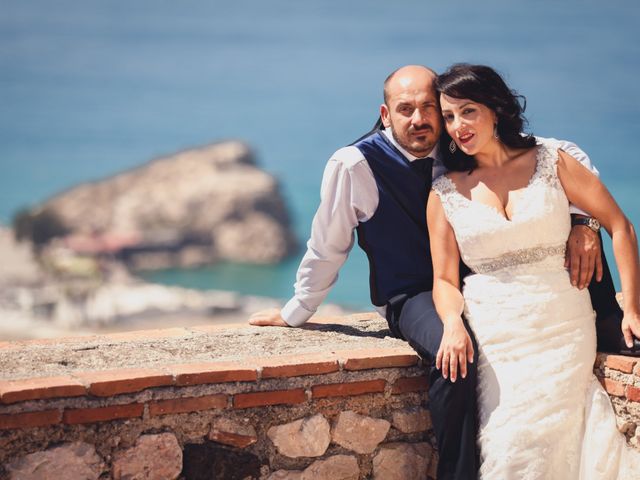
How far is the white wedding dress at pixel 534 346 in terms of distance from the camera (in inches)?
93.9

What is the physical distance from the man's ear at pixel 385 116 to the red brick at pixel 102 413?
127 centimetres

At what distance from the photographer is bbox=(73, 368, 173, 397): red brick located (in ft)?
7.49

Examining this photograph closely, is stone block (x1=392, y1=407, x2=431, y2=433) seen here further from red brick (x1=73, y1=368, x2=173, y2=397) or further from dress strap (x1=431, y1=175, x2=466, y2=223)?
red brick (x1=73, y1=368, x2=173, y2=397)

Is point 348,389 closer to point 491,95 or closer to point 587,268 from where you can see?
point 587,268

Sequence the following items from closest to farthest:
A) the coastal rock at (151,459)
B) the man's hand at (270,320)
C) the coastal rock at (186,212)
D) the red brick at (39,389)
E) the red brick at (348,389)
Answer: the red brick at (39,389) → the coastal rock at (151,459) → the red brick at (348,389) → the man's hand at (270,320) → the coastal rock at (186,212)

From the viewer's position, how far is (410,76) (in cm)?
288

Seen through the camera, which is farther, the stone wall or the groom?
the groom

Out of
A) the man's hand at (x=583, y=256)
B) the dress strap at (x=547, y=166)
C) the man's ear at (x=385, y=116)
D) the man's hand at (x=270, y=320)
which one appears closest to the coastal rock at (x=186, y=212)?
the man's hand at (x=270, y=320)

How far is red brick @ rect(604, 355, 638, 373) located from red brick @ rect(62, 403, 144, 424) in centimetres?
128

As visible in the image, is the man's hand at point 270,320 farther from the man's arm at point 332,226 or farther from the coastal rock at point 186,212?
the coastal rock at point 186,212

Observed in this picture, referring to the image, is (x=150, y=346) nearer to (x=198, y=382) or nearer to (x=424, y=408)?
(x=198, y=382)

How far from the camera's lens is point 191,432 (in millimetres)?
2430

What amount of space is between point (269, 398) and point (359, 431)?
314 millimetres

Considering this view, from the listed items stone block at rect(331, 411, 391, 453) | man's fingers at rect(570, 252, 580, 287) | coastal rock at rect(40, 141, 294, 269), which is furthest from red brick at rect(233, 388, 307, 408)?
coastal rock at rect(40, 141, 294, 269)
